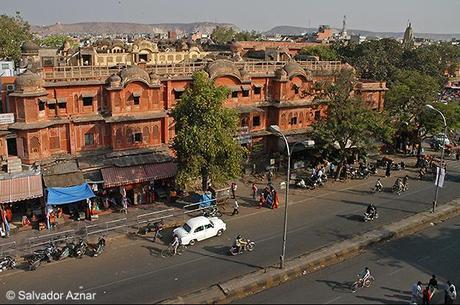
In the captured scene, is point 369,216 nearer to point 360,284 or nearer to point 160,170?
point 360,284

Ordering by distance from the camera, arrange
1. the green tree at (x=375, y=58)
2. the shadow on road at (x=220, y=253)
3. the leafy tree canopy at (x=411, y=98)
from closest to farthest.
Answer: the shadow on road at (x=220, y=253) < the leafy tree canopy at (x=411, y=98) < the green tree at (x=375, y=58)

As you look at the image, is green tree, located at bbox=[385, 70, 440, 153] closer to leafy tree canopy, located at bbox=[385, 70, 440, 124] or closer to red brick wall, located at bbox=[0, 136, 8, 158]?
leafy tree canopy, located at bbox=[385, 70, 440, 124]

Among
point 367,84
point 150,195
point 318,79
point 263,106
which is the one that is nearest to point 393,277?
point 150,195

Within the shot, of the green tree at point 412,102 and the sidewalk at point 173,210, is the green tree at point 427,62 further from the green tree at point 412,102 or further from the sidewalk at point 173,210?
the sidewalk at point 173,210

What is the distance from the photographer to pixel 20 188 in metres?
28.5

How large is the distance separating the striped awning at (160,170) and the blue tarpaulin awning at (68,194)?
4.56m

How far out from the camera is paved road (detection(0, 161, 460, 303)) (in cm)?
2180

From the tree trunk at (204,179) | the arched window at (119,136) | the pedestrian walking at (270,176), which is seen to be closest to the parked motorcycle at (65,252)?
the tree trunk at (204,179)

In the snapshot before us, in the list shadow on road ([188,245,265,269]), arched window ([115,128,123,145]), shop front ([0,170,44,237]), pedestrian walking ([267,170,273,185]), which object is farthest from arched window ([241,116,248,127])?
shop front ([0,170,44,237])

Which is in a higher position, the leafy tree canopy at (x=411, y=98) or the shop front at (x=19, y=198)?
the leafy tree canopy at (x=411, y=98)

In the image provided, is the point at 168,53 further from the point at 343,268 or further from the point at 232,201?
the point at 343,268

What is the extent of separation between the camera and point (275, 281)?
22719 millimetres

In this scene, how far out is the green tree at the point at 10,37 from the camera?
6731 cm

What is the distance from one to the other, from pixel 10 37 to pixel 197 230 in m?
56.9
